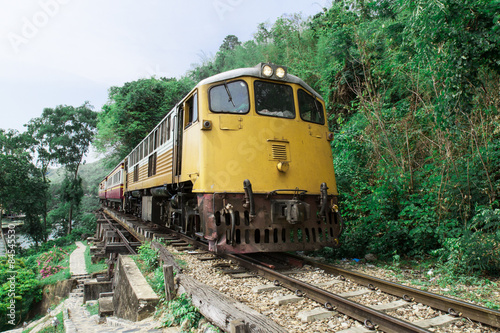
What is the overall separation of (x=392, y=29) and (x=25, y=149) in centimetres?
3531

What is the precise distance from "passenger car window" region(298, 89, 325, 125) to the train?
0.02m

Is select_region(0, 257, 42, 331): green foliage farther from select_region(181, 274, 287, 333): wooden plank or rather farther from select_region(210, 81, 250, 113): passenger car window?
select_region(181, 274, 287, 333): wooden plank

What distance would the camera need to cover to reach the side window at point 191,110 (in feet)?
20.5

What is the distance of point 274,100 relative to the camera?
6.23 metres

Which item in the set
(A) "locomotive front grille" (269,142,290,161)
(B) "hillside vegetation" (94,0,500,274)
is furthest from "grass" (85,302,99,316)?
(A) "locomotive front grille" (269,142,290,161)

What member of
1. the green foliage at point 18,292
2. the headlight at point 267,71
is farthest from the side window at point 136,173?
the green foliage at point 18,292

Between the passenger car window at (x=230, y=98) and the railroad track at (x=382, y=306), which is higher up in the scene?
the passenger car window at (x=230, y=98)

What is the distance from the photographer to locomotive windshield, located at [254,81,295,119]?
607cm

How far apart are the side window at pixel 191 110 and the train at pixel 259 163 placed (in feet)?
0.06

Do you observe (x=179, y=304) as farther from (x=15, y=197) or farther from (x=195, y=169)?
(x=15, y=197)

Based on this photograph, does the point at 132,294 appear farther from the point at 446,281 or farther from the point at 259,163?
the point at 446,281

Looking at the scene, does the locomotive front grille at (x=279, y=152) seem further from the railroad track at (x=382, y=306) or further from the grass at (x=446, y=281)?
the grass at (x=446, y=281)

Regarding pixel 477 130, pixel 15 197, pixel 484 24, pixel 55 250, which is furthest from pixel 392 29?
pixel 15 197

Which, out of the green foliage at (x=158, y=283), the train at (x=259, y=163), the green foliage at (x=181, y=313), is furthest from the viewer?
the train at (x=259, y=163)
